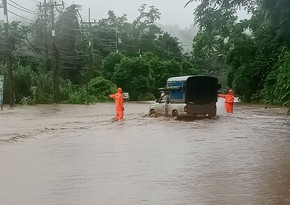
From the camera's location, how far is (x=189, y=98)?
24.0 m

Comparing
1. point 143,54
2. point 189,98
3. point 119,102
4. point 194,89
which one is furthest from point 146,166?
point 143,54

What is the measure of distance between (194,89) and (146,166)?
13.9m

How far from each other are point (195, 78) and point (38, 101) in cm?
2543

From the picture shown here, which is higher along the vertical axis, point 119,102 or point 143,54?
point 143,54

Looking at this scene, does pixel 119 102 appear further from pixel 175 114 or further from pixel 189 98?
pixel 189 98

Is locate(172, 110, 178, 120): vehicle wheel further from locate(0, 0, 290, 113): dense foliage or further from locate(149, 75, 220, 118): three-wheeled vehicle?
locate(0, 0, 290, 113): dense foliage

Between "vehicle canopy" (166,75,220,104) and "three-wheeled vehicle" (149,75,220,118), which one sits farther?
"vehicle canopy" (166,75,220,104)

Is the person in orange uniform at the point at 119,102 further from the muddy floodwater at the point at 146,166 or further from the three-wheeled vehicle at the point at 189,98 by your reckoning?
the muddy floodwater at the point at 146,166

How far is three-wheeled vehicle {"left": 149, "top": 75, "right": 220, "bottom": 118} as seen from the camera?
23922 mm

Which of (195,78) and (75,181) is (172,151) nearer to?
(75,181)

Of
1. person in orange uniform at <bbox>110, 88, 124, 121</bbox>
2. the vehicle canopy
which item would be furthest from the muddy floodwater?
the vehicle canopy

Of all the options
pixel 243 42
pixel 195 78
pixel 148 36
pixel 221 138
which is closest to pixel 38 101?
pixel 243 42

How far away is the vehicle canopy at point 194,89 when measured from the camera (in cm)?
2414

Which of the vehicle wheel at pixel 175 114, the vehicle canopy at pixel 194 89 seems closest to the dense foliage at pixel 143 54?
the vehicle canopy at pixel 194 89
